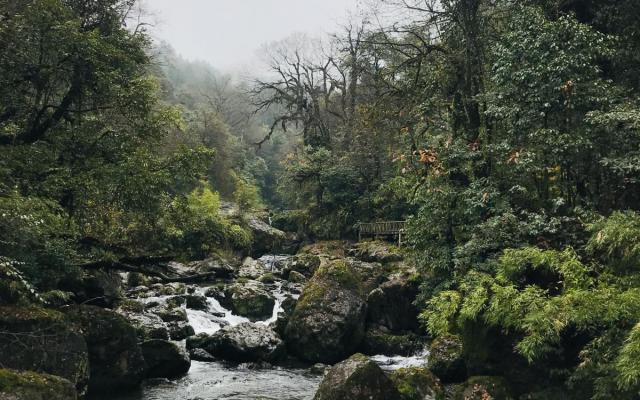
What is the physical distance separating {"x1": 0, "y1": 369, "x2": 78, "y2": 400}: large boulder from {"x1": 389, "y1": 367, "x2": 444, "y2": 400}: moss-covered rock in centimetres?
518

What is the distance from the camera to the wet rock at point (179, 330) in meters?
14.1

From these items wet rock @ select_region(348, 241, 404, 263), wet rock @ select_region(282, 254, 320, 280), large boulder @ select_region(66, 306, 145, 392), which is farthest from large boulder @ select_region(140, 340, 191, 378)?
wet rock @ select_region(282, 254, 320, 280)

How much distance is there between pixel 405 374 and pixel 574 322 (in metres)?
2.94

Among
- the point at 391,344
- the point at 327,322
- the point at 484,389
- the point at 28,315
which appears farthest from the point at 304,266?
the point at 484,389

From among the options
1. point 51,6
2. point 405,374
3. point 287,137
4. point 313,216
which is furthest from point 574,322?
point 287,137

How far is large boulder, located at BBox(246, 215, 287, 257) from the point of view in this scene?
1245 inches

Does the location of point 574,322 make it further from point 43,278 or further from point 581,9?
point 43,278

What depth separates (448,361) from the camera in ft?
32.6

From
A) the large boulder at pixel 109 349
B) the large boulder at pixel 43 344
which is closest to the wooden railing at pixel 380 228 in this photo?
the large boulder at pixel 109 349

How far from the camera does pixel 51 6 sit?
418 inches

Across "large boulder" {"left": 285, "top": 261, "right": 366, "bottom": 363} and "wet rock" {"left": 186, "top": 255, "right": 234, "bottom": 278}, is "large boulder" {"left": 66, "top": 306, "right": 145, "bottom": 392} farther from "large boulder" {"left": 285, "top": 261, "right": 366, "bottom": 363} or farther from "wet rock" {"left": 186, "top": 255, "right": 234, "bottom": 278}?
"wet rock" {"left": 186, "top": 255, "right": 234, "bottom": 278}

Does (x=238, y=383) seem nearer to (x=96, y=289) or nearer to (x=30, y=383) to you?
(x=30, y=383)

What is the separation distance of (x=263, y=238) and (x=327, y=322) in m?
19.6

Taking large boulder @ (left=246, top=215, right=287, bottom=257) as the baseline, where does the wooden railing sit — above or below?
above
